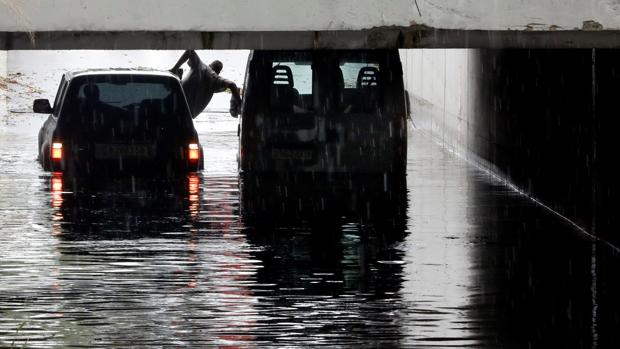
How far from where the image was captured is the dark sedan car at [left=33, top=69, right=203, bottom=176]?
57.0 ft

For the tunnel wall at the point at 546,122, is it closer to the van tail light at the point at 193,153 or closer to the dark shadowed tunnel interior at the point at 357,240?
the dark shadowed tunnel interior at the point at 357,240

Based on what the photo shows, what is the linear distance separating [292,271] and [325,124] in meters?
5.44

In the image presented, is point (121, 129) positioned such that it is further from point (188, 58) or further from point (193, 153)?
point (188, 58)

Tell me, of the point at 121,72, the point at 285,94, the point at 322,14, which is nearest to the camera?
the point at 322,14

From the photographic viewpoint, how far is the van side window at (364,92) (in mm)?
17750

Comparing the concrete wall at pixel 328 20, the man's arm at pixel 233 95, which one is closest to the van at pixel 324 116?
the man's arm at pixel 233 95

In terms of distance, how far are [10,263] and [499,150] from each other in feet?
34.1

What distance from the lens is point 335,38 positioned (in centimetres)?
1016

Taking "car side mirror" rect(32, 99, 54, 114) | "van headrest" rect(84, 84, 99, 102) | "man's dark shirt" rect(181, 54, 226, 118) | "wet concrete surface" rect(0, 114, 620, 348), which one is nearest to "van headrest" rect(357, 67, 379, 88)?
"wet concrete surface" rect(0, 114, 620, 348)

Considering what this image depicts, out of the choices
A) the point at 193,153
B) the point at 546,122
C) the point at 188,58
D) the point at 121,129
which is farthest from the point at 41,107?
the point at 188,58

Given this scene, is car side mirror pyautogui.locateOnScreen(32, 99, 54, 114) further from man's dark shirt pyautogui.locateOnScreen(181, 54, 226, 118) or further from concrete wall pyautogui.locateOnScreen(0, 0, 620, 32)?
man's dark shirt pyautogui.locateOnScreen(181, 54, 226, 118)

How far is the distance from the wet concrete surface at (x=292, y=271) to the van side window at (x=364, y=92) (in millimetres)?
1057

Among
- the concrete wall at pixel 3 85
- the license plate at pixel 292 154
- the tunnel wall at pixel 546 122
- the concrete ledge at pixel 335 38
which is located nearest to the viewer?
the concrete ledge at pixel 335 38

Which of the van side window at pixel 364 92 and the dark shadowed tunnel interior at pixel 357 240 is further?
the van side window at pixel 364 92
